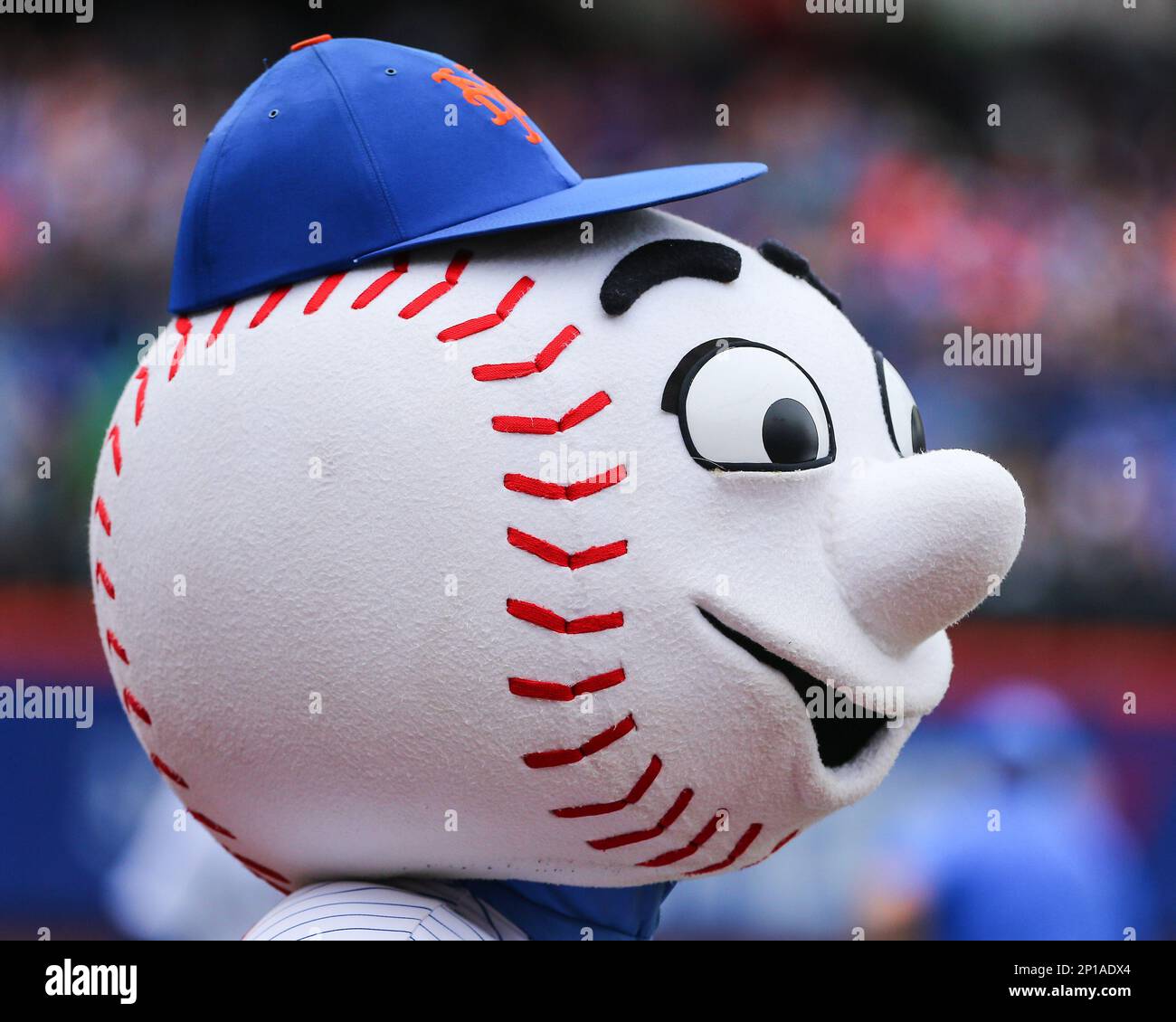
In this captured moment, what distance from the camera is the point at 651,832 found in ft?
4.02

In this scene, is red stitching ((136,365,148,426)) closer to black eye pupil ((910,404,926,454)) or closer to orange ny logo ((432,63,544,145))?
orange ny logo ((432,63,544,145))

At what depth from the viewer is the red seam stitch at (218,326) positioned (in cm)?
128

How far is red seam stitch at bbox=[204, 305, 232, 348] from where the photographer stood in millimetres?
1275

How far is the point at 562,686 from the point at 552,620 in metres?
0.05

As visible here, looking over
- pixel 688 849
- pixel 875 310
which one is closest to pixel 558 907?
pixel 688 849

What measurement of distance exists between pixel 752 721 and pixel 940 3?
3.63 meters

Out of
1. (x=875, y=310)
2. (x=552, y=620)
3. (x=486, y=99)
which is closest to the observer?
(x=552, y=620)

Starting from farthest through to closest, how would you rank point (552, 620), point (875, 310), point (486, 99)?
point (875, 310)
point (486, 99)
point (552, 620)

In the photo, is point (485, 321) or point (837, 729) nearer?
point (485, 321)

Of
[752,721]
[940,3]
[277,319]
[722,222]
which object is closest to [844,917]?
[722,222]

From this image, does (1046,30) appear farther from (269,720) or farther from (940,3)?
(269,720)

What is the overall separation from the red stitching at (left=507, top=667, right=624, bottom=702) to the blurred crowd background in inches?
62.8

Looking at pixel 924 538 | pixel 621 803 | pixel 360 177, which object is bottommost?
pixel 621 803

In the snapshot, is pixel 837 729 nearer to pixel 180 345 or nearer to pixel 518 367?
pixel 518 367
